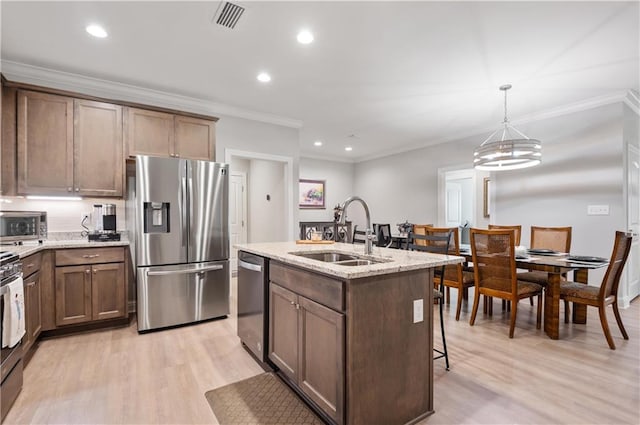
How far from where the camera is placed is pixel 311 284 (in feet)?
5.90

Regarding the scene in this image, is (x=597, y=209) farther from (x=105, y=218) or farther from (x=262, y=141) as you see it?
(x=105, y=218)

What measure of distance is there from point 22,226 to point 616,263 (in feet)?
18.1

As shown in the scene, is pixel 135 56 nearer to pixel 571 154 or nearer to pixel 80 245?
pixel 80 245

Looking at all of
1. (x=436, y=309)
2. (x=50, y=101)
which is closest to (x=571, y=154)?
(x=436, y=309)

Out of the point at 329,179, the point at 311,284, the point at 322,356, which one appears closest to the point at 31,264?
the point at 311,284

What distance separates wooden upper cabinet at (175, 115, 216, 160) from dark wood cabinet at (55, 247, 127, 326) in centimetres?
134

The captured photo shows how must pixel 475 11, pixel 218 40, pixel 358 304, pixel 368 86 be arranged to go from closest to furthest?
pixel 358 304
pixel 475 11
pixel 218 40
pixel 368 86

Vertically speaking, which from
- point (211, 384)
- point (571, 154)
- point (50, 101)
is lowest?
point (211, 384)

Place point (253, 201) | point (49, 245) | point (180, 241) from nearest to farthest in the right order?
point (49, 245)
point (180, 241)
point (253, 201)

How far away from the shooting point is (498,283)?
3127mm

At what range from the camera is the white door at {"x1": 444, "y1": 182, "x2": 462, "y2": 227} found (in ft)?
25.6

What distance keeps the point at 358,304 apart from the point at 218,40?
255cm

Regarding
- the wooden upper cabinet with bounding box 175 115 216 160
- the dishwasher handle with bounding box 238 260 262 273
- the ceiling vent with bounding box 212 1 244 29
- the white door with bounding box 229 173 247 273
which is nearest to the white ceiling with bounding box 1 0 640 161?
the ceiling vent with bounding box 212 1 244 29

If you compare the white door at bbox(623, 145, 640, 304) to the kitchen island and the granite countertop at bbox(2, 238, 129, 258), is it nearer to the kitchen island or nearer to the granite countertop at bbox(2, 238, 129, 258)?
the kitchen island
